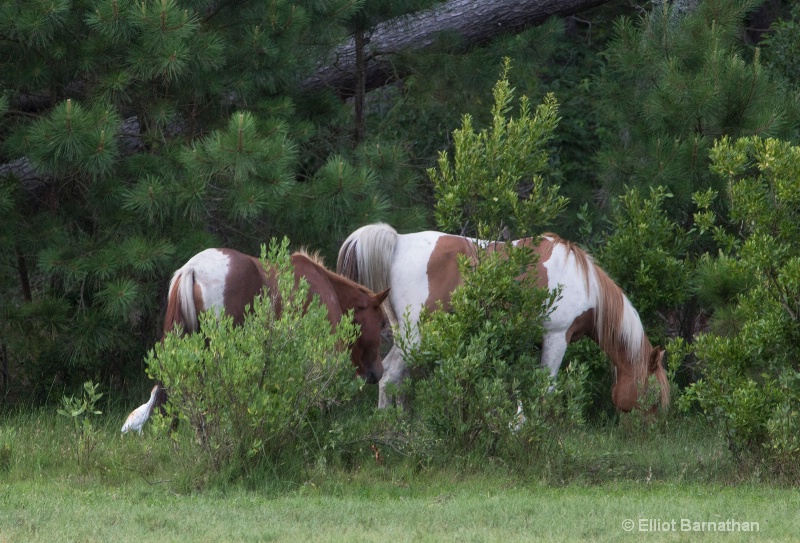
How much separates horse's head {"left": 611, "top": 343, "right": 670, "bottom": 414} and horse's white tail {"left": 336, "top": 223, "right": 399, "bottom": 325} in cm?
205

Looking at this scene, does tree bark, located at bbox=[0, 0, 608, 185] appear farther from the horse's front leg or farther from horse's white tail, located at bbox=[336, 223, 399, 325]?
the horse's front leg

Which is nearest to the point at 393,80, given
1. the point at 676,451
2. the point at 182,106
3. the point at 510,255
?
the point at 182,106

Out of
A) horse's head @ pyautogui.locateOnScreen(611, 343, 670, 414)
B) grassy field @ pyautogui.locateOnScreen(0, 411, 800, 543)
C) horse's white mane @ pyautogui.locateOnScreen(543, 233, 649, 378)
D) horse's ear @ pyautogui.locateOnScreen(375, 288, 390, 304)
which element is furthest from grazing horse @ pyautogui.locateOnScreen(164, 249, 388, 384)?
horse's head @ pyautogui.locateOnScreen(611, 343, 670, 414)

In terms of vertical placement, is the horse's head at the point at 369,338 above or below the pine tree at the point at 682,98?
below

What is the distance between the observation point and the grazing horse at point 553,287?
8812 millimetres

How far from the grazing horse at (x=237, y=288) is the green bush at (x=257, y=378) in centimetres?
56

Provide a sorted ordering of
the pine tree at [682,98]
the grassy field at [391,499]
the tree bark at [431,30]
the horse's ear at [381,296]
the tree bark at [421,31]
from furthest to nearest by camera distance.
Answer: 1. the tree bark at [431,30]
2. the tree bark at [421,31]
3. the pine tree at [682,98]
4. the horse's ear at [381,296]
5. the grassy field at [391,499]

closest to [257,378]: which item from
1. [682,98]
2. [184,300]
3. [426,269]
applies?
[184,300]

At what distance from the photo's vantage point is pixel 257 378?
6707 mm

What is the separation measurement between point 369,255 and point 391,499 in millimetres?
2935

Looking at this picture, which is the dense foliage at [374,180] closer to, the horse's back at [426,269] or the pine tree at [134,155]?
the pine tree at [134,155]

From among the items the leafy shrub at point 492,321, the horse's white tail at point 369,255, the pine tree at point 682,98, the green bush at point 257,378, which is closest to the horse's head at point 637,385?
the leafy shrub at point 492,321

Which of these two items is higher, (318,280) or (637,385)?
(318,280)

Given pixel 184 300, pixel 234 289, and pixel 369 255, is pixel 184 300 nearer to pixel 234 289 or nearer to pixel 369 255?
pixel 234 289
